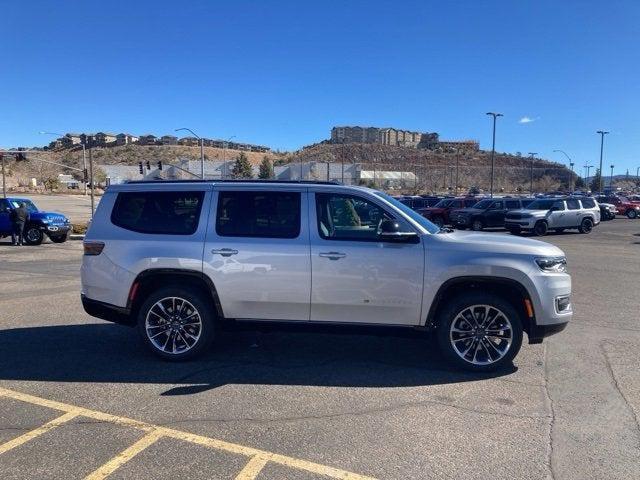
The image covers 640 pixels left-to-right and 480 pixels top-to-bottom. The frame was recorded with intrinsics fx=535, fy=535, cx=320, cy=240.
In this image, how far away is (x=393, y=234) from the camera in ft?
17.5

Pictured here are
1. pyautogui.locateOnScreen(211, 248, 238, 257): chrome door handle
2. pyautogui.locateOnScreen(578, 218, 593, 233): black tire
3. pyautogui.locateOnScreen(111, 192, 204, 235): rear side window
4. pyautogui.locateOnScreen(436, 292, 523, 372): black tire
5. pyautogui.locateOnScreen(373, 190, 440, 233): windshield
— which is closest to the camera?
pyautogui.locateOnScreen(436, 292, 523, 372): black tire

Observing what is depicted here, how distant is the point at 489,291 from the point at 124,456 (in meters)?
3.73

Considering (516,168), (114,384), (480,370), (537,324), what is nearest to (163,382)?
(114,384)

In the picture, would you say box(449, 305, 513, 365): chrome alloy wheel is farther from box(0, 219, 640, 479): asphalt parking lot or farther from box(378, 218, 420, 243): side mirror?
box(378, 218, 420, 243): side mirror

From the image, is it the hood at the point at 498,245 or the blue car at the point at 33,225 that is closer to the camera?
the hood at the point at 498,245

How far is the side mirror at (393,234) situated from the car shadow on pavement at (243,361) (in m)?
0.95

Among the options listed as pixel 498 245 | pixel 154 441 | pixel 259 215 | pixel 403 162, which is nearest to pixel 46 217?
pixel 259 215

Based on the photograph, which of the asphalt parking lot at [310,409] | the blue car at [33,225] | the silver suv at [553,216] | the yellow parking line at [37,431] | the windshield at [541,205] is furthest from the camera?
the windshield at [541,205]

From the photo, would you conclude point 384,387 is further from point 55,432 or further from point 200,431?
point 55,432

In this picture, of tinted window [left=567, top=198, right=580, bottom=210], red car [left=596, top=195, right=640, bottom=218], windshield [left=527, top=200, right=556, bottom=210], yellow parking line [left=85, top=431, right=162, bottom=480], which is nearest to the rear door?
yellow parking line [left=85, top=431, right=162, bottom=480]

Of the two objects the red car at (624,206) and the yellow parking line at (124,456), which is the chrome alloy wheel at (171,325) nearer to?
the yellow parking line at (124,456)

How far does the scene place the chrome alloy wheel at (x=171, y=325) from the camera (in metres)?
5.77

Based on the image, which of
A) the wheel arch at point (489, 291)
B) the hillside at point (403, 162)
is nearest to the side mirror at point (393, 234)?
the wheel arch at point (489, 291)

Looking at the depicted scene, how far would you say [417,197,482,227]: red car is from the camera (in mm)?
30703
